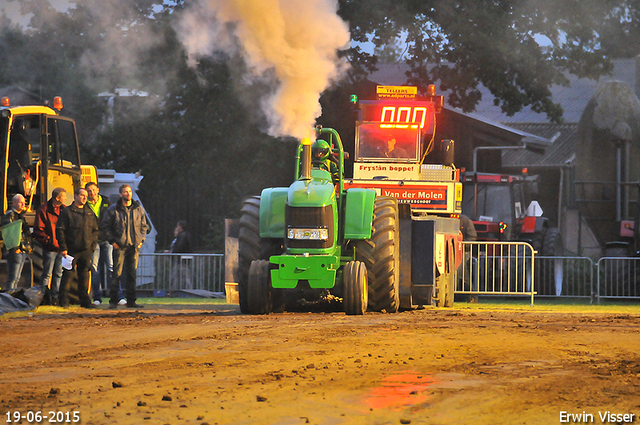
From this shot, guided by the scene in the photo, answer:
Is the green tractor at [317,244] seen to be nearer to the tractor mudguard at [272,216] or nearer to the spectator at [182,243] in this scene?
the tractor mudguard at [272,216]

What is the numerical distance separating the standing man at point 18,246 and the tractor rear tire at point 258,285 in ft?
11.7

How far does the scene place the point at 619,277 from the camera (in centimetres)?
1942

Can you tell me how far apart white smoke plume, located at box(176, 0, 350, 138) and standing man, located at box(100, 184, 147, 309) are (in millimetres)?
2840

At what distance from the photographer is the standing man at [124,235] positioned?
14281 millimetres

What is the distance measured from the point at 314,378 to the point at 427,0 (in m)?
17.9

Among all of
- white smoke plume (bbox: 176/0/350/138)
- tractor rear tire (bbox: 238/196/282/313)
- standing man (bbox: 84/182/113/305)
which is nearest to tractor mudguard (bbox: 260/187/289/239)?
tractor rear tire (bbox: 238/196/282/313)

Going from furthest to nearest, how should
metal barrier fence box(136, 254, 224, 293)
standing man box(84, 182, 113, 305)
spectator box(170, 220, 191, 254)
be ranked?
spectator box(170, 220, 191, 254)
metal barrier fence box(136, 254, 224, 293)
standing man box(84, 182, 113, 305)

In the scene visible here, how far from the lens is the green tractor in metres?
11.8

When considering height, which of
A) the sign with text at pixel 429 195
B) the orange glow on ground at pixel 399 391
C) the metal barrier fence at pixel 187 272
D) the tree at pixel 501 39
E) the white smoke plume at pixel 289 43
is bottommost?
the orange glow on ground at pixel 399 391

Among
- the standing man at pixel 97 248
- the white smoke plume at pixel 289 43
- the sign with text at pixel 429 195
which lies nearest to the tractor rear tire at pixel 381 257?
the white smoke plume at pixel 289 43

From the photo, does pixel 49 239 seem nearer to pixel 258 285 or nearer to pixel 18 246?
pixel 18 246

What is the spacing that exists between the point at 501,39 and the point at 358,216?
12326 millimetres

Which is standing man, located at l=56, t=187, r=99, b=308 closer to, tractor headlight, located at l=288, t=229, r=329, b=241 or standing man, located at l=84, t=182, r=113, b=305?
standing man, located at l=84, t=182, r=113, b=305

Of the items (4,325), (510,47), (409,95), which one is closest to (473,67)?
(510,47)
